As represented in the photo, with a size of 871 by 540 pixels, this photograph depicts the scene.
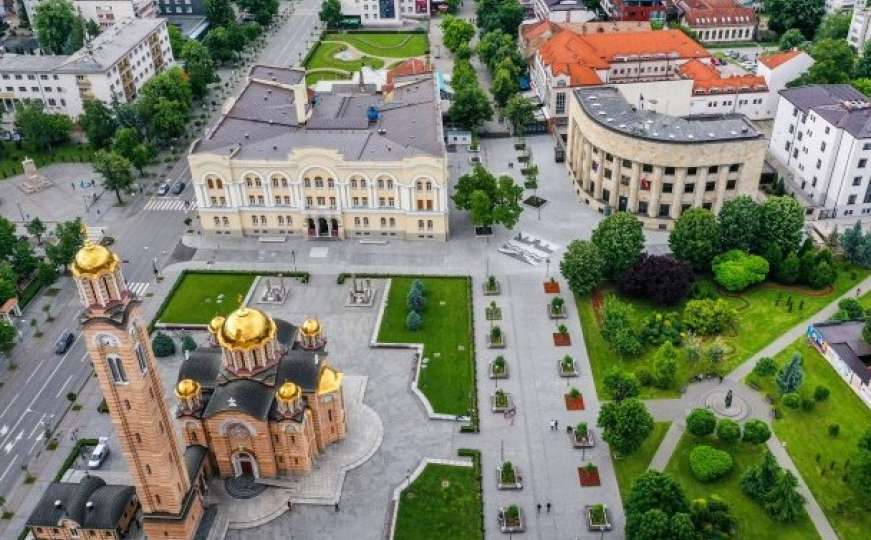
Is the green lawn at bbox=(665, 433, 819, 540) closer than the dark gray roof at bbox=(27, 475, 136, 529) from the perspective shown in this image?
No

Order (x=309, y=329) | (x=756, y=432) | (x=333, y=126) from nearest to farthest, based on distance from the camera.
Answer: (x=756, y=432), (x=309, y=329), (x=333, y=126)

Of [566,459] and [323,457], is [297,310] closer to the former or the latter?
[323,457]

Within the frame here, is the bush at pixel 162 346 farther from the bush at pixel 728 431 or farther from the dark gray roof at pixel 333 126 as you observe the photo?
the bush at pixel 728 431

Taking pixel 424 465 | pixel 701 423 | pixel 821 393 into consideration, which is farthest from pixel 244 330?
pixel 821 393

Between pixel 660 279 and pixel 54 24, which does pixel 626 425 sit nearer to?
pixel 660 279

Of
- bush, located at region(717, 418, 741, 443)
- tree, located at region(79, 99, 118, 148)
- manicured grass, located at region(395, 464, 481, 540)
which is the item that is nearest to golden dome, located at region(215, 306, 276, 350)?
manicured grass, located at region(395, 464, 481, 540)

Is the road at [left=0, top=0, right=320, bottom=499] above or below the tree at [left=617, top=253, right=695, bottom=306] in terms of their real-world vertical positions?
below

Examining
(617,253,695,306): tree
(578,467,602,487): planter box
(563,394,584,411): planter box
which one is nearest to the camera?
(578,467,602,487): planter box

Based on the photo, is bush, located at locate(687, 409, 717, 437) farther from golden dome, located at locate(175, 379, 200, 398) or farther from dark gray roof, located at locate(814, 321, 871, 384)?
golden dome, located at locate(175, 379, 200, 398)
